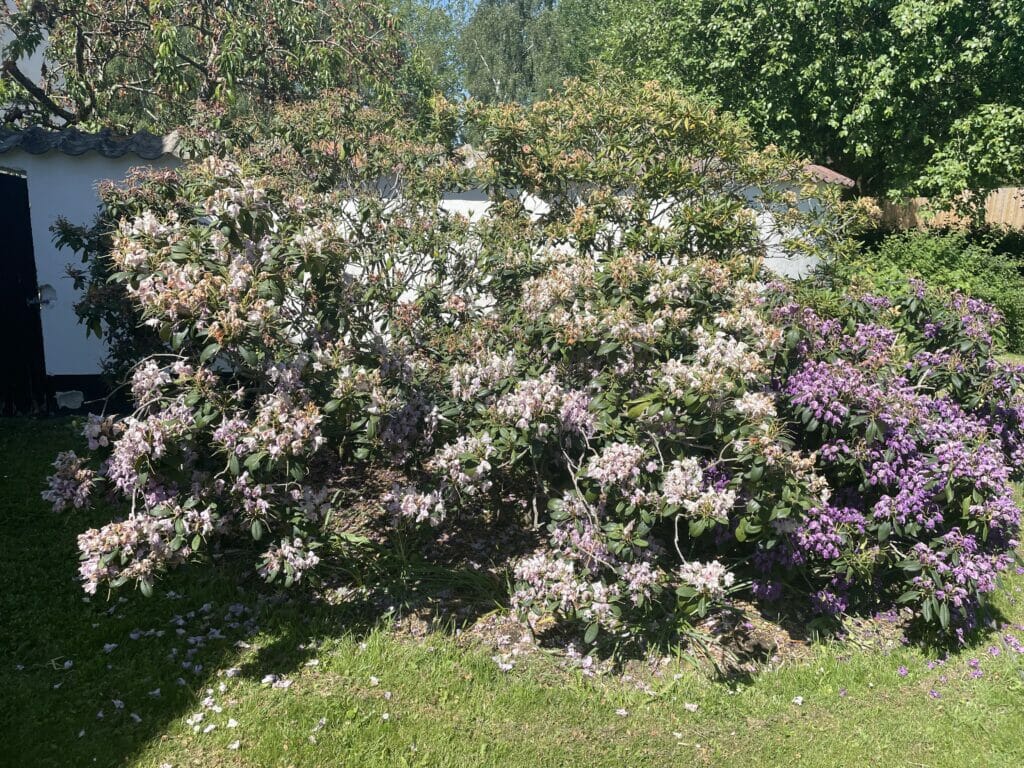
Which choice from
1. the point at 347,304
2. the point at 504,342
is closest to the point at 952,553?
the point at 504,342

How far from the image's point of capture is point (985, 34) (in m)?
11.8

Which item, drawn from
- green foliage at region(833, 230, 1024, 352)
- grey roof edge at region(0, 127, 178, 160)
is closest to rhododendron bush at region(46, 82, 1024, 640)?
grey roof edge at region(0, 127, 178, 160)

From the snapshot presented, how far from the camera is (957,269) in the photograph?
11617 mm

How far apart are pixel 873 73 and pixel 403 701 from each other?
41.5 feet

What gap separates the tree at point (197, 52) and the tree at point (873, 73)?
7.18 meters

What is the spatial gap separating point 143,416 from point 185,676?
1.12 meters

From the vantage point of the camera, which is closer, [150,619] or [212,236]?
[212,236]

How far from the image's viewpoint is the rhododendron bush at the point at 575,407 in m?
3.11

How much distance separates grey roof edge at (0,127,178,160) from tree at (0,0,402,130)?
1.16m

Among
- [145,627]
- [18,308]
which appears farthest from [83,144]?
[145,627]

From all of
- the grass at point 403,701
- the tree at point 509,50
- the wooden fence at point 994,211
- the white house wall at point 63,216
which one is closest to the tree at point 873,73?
the wooden fence at point 994,211

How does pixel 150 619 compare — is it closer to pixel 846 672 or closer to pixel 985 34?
pixel 846 672

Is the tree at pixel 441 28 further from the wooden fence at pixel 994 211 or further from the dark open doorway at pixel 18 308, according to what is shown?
the dark open doorway at pixel 18 308

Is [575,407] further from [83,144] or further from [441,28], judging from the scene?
[441,28]
